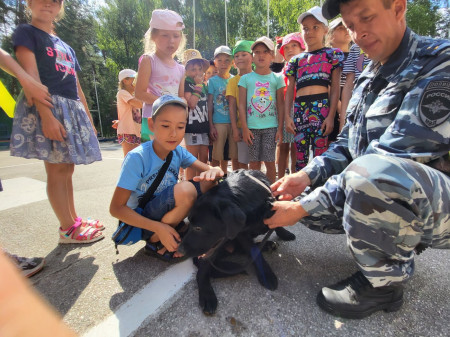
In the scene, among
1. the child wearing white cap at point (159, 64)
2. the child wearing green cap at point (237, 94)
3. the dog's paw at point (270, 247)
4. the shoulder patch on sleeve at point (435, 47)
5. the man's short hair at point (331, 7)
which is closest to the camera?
the shoulder patch on sleeve at point (435, 47)

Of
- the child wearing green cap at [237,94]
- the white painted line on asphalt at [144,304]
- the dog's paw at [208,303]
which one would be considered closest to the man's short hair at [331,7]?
the child wearing green cap at [237,94]

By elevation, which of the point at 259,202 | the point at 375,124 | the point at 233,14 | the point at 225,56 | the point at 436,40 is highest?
the point at 233,14

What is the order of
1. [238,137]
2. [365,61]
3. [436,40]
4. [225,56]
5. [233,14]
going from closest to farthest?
[436,40] → [365,61] → [238,137] → [225,56] → [233,14]

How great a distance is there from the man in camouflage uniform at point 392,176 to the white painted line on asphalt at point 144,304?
73 centimetres

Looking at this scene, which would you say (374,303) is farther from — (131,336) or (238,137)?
(238,137)

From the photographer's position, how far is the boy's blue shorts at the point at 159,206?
1729 millimetres

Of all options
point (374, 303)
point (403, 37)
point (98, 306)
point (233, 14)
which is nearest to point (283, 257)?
point (374, 303)

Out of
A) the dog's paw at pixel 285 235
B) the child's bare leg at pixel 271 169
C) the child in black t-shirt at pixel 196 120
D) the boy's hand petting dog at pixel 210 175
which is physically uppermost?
the child in black t-shirt at pixel 196 120

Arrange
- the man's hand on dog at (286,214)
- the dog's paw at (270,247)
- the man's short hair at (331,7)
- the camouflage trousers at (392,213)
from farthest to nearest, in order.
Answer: the dog's paw at (270,247)
the man's short hair at (331,7)
the man's hand on dog at (286,214)
the camouflage trousers at (392,213)

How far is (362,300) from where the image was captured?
1197 mm

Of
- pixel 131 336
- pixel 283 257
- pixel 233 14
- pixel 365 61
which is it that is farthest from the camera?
pixel 233 14

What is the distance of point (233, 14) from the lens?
2495 centimetres

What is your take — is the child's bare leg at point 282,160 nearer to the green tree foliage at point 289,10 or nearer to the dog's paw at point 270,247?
the dog's paw at point 270,247

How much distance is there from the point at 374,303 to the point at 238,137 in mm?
2407
